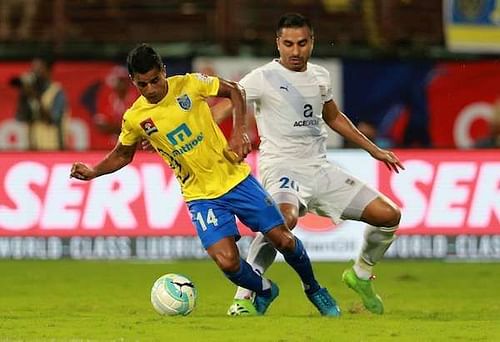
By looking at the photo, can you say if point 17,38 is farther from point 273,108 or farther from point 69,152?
point 273,108

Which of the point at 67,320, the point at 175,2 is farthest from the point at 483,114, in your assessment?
the point at 67,320

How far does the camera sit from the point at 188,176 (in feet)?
33.5

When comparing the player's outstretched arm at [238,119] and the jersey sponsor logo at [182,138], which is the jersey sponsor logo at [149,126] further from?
the player's outstretched arm at [238,119]

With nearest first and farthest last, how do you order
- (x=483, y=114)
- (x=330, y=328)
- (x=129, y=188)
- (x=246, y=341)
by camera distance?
(x=246, y=341), (x=330, y=328), (x=129, y=188), (x=483, y=114)

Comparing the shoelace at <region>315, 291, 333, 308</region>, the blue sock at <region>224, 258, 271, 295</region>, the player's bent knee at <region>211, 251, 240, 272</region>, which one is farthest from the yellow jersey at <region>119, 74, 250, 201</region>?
the shoelace at <region>315, 291, 333, 308</region>

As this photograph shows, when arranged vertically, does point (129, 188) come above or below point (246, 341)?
below

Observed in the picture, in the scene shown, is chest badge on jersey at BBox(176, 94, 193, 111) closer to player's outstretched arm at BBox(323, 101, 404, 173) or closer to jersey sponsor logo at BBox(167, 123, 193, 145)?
A: jersey sponsor logo at BBox(167, 123, 193, 145)

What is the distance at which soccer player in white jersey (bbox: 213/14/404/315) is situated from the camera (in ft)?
35.5

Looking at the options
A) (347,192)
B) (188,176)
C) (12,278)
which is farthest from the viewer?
(12,278)

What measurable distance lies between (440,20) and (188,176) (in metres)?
11.5

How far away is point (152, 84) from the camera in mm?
9836

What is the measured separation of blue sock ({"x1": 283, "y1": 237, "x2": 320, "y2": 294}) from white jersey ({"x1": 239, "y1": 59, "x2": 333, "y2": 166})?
2.81ft

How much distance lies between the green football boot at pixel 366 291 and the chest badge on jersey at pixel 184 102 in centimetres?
200

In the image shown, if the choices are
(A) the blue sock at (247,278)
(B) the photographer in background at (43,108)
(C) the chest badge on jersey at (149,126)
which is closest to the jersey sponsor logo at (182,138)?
(C) the chest badge on jersey at (149,126)
